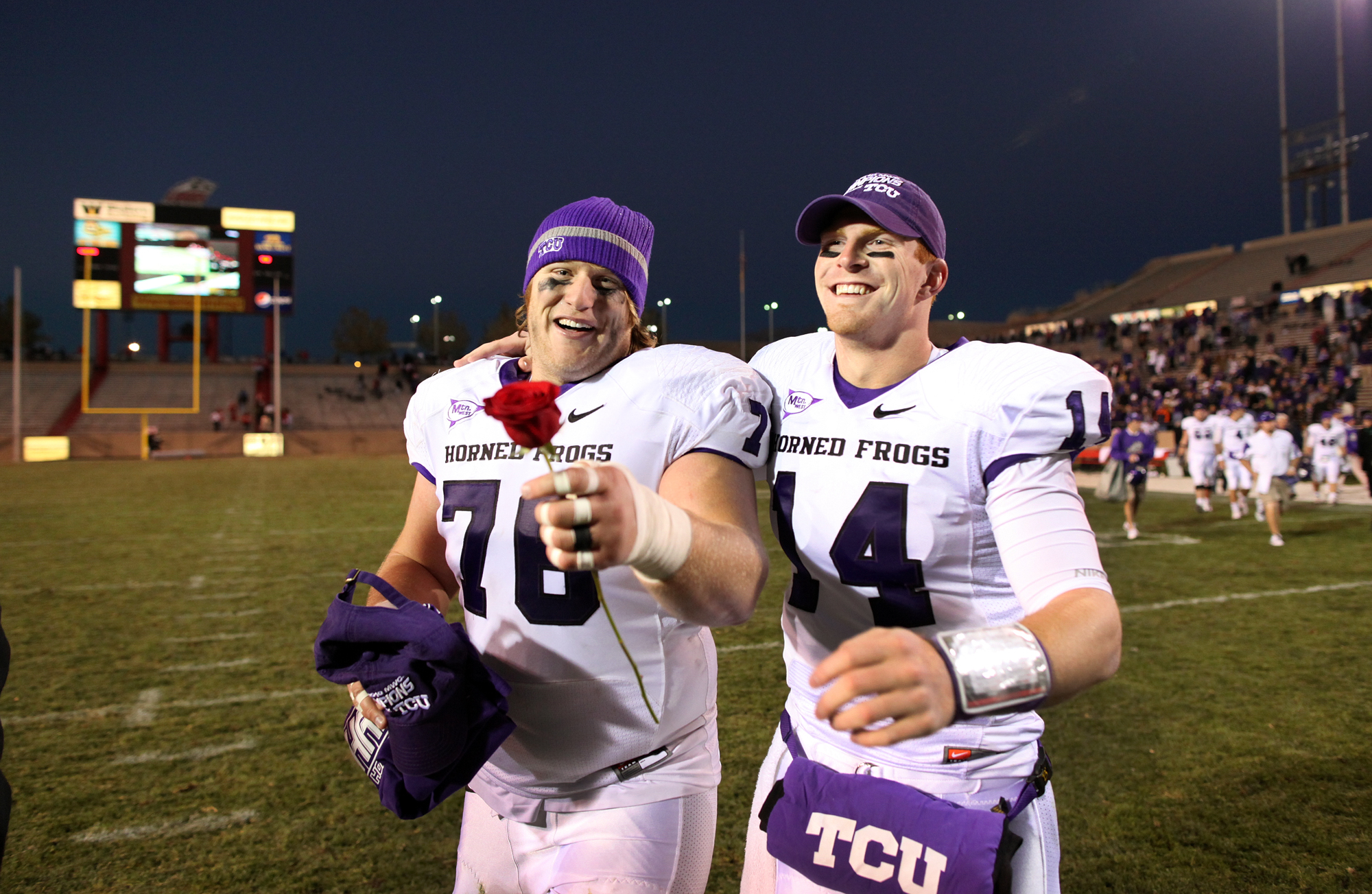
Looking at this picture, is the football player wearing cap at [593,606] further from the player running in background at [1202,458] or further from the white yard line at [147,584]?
the player running in background at [1202,458]

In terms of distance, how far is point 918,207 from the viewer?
6.52 feet

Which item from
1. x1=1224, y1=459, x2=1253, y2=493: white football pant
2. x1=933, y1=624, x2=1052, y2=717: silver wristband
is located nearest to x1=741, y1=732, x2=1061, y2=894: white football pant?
x1=933, y1=624, x2=1052, y2=717: silver wristband

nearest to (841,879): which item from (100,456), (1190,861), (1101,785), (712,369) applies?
(712,369)

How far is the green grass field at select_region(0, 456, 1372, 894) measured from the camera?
3117mm

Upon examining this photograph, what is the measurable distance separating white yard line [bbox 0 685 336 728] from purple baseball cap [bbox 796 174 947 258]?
4.12 meters

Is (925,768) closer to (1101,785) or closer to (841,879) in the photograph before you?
(841,879)

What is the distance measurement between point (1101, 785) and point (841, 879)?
2.53 metres

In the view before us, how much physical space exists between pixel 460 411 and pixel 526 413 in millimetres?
930

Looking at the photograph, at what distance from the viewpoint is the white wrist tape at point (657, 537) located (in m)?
1.25

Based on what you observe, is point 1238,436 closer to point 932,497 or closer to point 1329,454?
point 1329,454

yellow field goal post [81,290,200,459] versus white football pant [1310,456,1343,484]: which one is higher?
yellow field goal post [81,290,200,459]

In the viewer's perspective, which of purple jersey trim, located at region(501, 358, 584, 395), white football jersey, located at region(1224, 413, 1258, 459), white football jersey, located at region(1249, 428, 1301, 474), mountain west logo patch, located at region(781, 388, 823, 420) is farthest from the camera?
white football jersey, located at region(1224, 413, 1258, 459)

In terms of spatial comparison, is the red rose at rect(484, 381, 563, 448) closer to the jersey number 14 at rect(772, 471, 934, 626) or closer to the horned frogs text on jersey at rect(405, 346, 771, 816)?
the horned frogs text on jersey at rect(405, 346, 771, 816)

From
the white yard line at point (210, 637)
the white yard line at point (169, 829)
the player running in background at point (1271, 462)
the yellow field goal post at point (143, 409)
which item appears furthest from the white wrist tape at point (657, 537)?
the yellow field goal post at point (143, 409)
